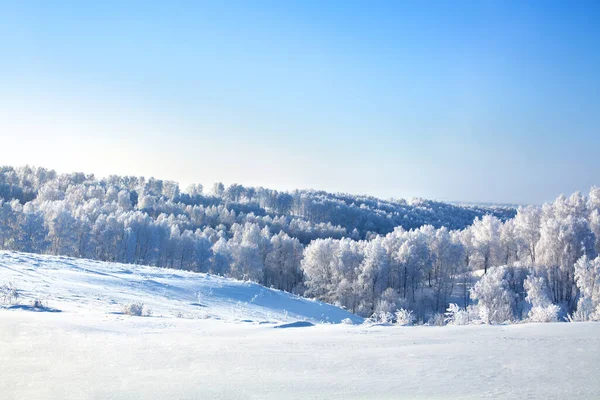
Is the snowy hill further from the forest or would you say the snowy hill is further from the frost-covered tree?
the frost-covered tree

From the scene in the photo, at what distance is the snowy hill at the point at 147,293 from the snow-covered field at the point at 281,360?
3.34 meters

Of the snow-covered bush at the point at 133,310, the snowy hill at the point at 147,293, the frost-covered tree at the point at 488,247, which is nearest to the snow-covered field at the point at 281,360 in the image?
the snow-covered bush at the point at 133,310

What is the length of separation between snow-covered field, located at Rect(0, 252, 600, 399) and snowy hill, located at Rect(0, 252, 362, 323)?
3.34 metres

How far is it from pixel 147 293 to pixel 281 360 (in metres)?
14.6

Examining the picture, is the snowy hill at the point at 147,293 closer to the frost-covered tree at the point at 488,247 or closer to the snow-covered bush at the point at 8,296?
the snow-covered bush at the point at 8,296

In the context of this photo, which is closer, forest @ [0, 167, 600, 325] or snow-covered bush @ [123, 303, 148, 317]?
snow-covered bush @ [123, 303, 148, 317]

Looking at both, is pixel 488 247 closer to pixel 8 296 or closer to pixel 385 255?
pixel 385 255

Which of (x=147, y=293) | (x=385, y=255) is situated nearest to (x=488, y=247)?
(x=385, y=255)

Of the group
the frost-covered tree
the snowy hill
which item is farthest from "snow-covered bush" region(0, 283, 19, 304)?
the frost-covered tree

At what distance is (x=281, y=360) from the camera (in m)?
5.91

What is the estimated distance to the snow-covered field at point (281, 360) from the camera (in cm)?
463

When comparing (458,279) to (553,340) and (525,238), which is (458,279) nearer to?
(525,238)

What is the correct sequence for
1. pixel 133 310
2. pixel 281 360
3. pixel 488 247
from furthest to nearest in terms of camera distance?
pixel 488 247, pixel 133 310, pixel 281 360

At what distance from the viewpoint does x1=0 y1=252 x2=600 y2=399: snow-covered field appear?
4.63 meters
